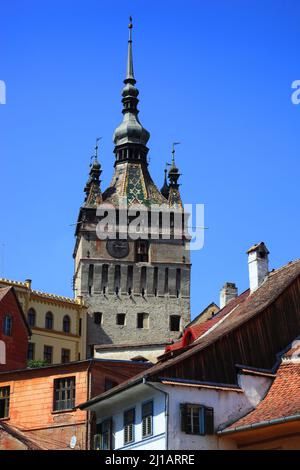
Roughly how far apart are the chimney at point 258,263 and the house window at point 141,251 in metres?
61.5

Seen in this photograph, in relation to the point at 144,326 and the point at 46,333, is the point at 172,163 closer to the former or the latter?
the point at 144,326

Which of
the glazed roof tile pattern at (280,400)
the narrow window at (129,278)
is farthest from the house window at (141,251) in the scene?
the glazed roof tile pattern at (280,400)

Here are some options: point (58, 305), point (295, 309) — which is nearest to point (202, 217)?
point (58, 305)

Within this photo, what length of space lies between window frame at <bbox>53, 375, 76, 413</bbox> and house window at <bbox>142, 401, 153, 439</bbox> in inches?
422

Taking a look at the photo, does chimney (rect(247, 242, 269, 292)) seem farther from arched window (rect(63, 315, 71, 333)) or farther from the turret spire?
the turret spire

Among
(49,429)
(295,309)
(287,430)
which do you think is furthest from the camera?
(49,429)

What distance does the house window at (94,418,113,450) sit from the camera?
33125 mm

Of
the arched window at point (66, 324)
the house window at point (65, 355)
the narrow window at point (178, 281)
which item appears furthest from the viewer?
the narrow window at point (178, 281)

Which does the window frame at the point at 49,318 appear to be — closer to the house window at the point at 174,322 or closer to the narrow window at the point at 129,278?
the narrow window at the point at 129,278

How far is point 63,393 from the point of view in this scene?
1654 inches

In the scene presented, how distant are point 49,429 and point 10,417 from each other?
1978 millimetres

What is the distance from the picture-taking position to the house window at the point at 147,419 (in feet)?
100
